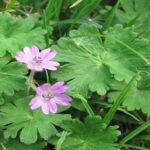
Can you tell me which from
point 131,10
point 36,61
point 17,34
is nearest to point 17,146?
point 36,61

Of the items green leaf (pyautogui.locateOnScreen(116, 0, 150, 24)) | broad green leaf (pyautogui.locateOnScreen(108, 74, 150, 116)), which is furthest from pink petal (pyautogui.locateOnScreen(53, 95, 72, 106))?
green leaf (pyautogui.locateOnScreen(116, 0, 150, 24))

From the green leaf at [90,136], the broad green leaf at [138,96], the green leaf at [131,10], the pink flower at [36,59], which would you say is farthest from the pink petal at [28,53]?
the green leaf at [131,10]

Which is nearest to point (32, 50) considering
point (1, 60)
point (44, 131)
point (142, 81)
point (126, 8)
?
point (1, 60)

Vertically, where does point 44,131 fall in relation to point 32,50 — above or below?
below

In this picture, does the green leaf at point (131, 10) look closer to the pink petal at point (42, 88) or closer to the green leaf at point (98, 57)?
the green leaf at point (98, 57)

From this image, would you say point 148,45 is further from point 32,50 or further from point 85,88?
point 32,50

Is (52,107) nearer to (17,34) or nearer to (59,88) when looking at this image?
(59,88)

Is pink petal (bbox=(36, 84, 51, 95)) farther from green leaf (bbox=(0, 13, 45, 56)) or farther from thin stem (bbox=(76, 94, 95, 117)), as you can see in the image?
green leaf (bbox=(0, 13, 45, 56))
